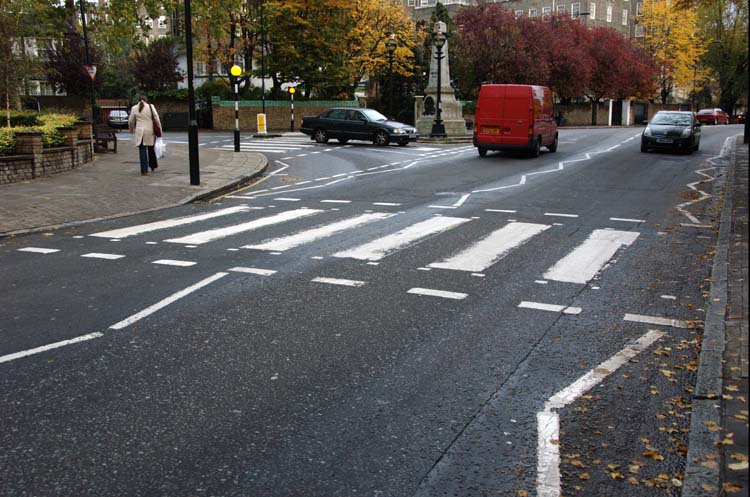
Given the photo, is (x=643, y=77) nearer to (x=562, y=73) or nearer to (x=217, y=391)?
(x=562, y=73)

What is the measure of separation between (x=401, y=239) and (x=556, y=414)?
19.0 feet

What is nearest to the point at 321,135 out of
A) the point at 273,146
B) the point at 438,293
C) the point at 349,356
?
the point at 273,146

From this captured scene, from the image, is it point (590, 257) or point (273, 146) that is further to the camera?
point (273, 146)

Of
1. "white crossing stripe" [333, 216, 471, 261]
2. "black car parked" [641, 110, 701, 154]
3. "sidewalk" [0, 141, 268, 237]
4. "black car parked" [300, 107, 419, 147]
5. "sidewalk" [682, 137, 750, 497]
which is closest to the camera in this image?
"sidewalk" [682, 137, 750, 497]

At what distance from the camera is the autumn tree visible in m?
72.8

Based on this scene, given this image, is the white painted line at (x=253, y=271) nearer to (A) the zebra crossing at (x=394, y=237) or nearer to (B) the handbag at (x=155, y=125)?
(A) the zebra crossing at (x=394, y=237)

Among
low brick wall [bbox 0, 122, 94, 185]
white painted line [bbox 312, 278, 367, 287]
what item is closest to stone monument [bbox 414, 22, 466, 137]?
low brick wall [bbox 0, 122, 94, 185]

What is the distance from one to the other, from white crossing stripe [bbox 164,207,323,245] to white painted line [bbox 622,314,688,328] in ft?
18.9

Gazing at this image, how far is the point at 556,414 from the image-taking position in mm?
4551

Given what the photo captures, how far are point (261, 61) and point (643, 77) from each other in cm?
3728

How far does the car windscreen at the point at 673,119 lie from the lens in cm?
2641

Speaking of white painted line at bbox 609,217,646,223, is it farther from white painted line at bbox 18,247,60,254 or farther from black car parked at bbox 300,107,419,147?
black car parked at bbox 300,107,419,147

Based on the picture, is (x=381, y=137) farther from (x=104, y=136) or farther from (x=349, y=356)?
(x=349, y=356)

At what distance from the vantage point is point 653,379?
5.11 metres
